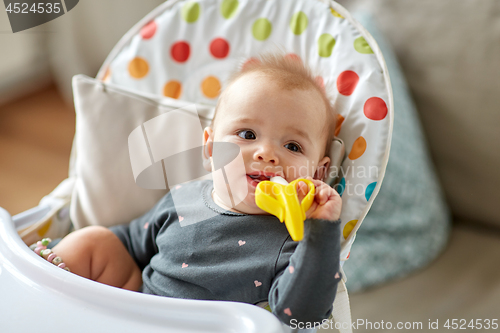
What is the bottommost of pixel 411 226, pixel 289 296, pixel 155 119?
pixel 411 226

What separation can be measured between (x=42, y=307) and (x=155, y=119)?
1.45 feet

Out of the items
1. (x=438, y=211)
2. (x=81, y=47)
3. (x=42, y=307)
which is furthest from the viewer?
(x=81, y=47)

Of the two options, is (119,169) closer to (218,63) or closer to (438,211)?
(218,63)

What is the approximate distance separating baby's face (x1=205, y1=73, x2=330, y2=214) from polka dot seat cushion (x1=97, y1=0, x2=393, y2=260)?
0.21ft

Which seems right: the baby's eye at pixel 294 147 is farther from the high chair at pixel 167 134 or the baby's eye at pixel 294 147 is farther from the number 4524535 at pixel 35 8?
the number 4524535 at pixel 35 8

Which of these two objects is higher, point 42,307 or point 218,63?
point 218,63

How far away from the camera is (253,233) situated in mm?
642

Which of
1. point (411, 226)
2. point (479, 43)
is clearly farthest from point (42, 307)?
point (479, 43)

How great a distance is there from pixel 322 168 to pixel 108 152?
1.40 ft

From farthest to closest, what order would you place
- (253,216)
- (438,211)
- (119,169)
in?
(438,211)
(119,169)
(253,216)

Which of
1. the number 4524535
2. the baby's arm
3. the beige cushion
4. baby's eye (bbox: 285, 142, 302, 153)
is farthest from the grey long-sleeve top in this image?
the number 4524535

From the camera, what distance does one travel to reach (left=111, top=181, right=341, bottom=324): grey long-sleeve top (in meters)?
0.51

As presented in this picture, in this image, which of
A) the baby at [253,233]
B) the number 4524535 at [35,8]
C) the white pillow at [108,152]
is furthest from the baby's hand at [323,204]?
the number 4524535 at [35,8]

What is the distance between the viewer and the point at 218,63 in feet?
2.88
